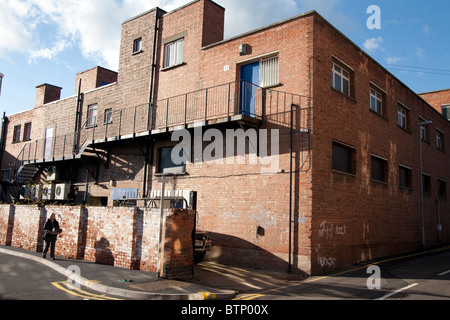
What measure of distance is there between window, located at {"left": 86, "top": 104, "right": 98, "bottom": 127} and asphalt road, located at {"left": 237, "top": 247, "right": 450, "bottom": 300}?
582 inches

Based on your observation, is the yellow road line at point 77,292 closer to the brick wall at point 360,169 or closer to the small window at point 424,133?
the brick wall at point 360,169

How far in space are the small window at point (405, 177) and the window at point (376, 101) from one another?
11.0 ft

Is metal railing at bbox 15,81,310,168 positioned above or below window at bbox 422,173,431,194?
above

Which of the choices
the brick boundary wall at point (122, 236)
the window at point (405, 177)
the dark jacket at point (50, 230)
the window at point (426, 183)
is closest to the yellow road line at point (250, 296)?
the brick boundary wall at point (122, 236)

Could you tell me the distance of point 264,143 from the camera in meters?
13.1

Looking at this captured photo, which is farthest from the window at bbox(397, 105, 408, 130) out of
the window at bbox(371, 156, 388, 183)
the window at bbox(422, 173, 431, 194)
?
the window at bbox(422, 173, 431, 194)

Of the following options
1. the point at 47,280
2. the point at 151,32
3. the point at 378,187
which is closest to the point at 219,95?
the point at 151,32

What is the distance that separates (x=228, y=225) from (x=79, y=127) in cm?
1223

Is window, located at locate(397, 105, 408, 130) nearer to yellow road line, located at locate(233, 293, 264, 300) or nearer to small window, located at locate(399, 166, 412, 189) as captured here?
small window, located at locate(399, 166, 412, 189)

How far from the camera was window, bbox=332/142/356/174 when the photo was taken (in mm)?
13524

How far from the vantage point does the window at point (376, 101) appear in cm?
1648

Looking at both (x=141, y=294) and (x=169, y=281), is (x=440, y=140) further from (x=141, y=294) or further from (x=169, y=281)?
(x=141, y=294)

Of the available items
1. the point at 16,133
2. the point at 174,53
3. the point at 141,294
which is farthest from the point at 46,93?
the point at 141,294

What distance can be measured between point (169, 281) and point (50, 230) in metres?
5.68
